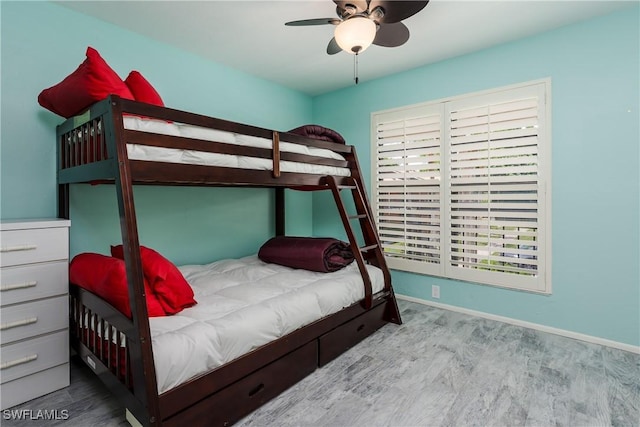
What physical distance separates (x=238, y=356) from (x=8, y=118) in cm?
199

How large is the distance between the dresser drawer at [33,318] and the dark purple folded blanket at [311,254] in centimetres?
145

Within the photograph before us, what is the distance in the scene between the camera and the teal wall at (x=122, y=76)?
78.2 inches

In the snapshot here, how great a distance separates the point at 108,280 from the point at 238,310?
0.62 m

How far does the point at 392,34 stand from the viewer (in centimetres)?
211

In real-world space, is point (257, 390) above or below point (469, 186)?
below

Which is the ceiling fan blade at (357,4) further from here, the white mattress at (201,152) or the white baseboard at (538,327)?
the white baseboard at (538,327)

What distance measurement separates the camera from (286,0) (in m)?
2.10

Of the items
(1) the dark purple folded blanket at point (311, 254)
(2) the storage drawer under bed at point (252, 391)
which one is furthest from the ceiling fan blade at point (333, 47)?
(2) the storage drawer under bed at point (252, 391)

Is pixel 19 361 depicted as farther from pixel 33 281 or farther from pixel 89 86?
pixel 89 86

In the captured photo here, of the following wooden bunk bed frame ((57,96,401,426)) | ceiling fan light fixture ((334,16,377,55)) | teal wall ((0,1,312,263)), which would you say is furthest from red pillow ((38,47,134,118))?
ceiling fan light fixture ((334,16,377,55))

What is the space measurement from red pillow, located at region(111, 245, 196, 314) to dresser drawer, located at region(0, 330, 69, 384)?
0.69 meters

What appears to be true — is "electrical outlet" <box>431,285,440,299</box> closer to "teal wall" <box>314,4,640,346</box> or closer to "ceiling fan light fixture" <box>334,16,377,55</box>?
"teal wall" <box>314,4,640,346</box>

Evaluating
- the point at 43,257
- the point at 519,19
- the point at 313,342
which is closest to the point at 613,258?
the point at 519,19

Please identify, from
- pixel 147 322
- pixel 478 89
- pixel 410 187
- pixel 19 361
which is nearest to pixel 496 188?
pixel 410 187
